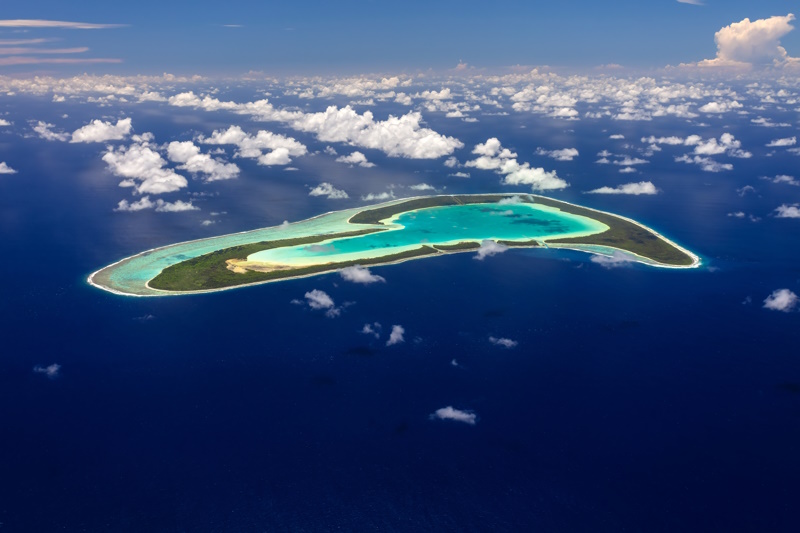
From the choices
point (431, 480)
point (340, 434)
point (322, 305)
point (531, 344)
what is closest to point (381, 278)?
point (322, 305)

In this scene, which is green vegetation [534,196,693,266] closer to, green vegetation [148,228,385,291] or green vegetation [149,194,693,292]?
green vegetation [149,194,693,292]

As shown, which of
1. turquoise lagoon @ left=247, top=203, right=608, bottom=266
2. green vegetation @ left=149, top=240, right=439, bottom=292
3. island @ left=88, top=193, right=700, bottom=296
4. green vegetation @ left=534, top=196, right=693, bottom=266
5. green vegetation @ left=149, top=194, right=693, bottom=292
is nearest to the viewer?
green vegetation @ left=149, top=240, right=439, bottom=292

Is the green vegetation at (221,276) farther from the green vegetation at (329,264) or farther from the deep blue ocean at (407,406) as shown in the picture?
the deep blue ocean at (407,406)

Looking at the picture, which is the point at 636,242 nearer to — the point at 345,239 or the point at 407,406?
the point at 345,239

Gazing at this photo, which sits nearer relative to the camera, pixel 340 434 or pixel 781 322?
pixel 340 434

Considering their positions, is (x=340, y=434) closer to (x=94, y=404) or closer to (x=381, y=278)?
(x=94, y=404)

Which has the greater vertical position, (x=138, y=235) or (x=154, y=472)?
(x=138, y=235)

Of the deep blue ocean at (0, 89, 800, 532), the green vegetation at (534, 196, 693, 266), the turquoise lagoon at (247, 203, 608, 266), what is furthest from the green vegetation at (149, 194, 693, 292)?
the deep blue ocean at (0, 89, 800, 532)
